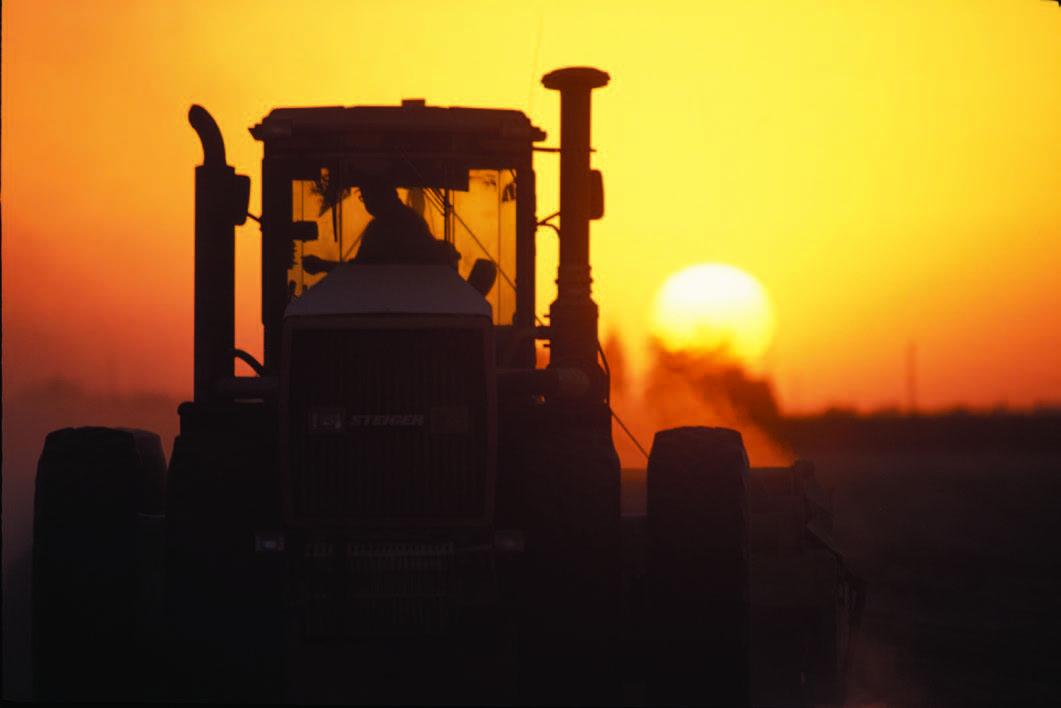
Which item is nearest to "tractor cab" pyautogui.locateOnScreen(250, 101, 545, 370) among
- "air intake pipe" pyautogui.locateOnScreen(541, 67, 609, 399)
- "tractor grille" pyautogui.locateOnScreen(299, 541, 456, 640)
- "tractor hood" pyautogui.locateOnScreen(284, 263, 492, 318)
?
"air intake pipe" pyautogui.locateOnScreen(541, 67, 609, 399)

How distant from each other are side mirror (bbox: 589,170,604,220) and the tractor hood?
1.58 meters

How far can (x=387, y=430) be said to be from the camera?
9922 mm

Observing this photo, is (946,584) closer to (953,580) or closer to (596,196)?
(953,580)

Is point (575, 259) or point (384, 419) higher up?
point (575, 259)

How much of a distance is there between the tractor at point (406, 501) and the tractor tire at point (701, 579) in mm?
14

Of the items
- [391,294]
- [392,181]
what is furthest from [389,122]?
[391,294]

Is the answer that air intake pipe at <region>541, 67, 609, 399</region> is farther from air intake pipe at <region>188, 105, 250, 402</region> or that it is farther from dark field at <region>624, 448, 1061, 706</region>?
dark field at <region>624, 448, 1061, 706</region>

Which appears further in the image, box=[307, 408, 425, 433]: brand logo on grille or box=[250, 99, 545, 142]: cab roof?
box=[250, 99, 545, 142]: cab roof

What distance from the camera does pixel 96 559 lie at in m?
11.2

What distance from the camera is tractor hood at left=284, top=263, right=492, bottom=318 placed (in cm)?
1006

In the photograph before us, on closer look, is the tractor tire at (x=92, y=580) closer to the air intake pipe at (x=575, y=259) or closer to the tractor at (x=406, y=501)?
the tractor at (x=406, y=501)

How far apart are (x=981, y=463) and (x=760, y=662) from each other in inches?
2181

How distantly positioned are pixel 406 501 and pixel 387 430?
0.40 metres

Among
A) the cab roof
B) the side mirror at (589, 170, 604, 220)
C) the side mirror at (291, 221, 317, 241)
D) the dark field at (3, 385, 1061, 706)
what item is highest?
the cab roof
